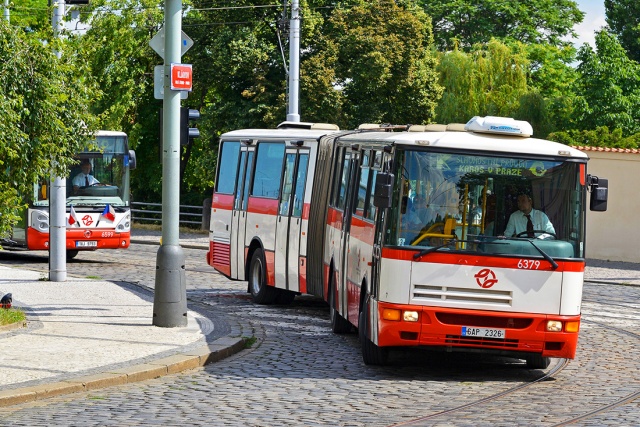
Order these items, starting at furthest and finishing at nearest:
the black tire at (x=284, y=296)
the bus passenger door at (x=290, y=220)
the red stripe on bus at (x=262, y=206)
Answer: the black tire at (x=284, y=296) → the red stripe on bus at (x=262, y=206) → the bus passenger door at (x=290, y=220)

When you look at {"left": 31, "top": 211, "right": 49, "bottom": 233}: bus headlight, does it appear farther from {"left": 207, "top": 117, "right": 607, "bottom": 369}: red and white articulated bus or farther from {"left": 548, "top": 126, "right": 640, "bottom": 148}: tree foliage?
{"left": 548, "top": 126, "right": 640, "bottom": 148}: tree foliage

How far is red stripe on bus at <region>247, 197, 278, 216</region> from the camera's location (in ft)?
65.0

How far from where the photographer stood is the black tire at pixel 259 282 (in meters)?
19.9

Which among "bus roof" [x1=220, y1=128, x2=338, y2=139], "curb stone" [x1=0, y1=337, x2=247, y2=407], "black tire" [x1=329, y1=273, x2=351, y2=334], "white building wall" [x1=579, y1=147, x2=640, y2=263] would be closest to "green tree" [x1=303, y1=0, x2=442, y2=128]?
"white building wall" [x1=579, y1=147, x2=640, y2=263]

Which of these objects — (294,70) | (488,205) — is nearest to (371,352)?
(488,205)

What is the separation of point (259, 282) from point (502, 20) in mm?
57336

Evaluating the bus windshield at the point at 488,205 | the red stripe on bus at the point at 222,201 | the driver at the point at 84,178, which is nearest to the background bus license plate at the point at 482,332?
the bus windshield at the point at 488,205

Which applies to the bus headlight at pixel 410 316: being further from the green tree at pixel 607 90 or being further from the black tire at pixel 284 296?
the green tree at pixel 607 90

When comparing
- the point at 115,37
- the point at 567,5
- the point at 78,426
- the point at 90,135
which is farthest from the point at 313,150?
the point at 567,5

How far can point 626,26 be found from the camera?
81.3m

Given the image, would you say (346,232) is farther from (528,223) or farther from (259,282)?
(259,282)

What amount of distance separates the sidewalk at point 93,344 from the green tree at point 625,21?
66.1 metres

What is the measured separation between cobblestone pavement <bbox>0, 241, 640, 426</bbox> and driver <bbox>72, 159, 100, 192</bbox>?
11.6 meters

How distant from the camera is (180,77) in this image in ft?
50.1
